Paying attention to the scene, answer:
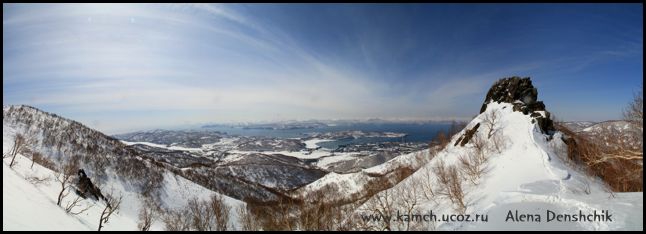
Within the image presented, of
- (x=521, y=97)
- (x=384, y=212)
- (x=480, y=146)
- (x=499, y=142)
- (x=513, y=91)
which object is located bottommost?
(x=384, y=212)

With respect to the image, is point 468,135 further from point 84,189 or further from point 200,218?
point 84,189

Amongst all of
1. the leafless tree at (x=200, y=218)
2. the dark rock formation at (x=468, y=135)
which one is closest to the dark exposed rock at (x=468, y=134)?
the dark rock formation at (x=468, y=135)

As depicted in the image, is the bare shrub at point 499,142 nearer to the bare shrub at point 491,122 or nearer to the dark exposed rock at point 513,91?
the bare shrub at point 491,122

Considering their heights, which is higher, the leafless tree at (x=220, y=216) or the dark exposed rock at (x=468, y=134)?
the dark exposed rock at (x=468, y=134)

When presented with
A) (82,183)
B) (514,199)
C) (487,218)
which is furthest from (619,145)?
(82,183)

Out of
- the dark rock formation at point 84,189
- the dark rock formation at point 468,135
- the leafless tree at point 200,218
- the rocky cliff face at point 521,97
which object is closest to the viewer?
the rocky cliff face at point 521,97

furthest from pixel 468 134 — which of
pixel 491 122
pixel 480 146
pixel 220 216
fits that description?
pixel 220 216

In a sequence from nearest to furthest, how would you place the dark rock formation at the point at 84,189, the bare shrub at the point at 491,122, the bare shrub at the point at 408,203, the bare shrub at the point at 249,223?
the bare shrub at the point at 408,203, the bare shrub at the point at 249,223, the bare shrub at the point at 491,122, the dark rock formation at the point at 84,189

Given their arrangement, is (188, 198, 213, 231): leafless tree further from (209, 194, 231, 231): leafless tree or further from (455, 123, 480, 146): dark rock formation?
(455, 123, 480, 146): dark rock formation
